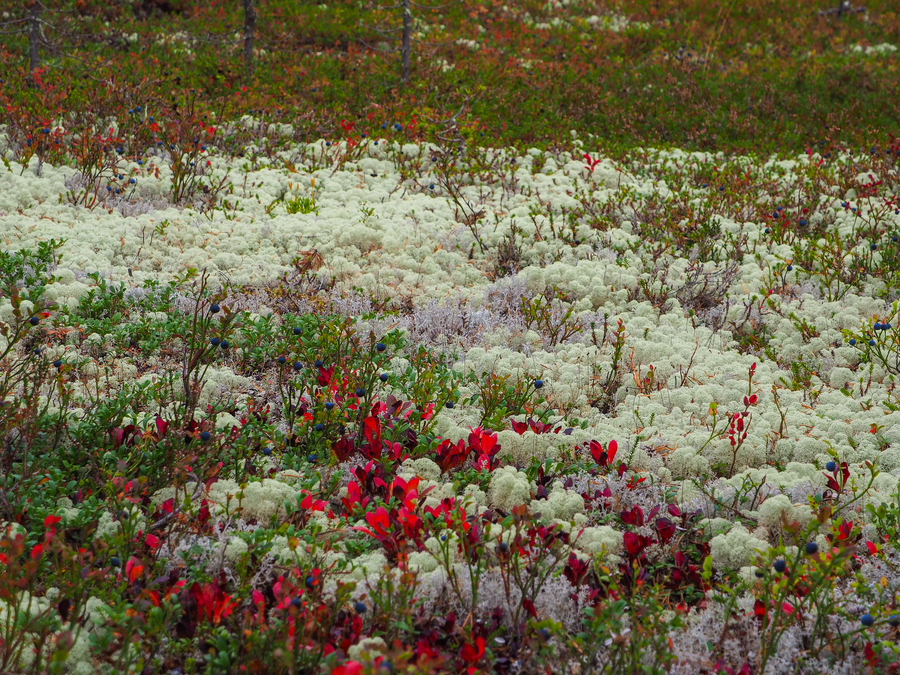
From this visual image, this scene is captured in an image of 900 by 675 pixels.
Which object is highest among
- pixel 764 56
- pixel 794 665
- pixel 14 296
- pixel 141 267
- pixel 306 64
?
pixel 764 56

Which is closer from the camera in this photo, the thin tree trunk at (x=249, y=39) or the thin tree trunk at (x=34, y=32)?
the thin tree trunk at (x=34, y=32)

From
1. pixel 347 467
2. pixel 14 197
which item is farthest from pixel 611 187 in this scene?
pixel 14 197

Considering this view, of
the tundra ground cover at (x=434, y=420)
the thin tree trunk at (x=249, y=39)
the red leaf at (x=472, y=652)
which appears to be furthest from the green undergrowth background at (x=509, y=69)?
the red leaf at (x=472, y=652)

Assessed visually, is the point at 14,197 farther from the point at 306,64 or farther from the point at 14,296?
the point at 306,64

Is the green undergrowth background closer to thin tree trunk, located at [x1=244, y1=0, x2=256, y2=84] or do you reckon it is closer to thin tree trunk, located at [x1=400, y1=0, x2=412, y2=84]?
thin tree trunk, located at [x1=244, y1=0, x2=256, y2=84]

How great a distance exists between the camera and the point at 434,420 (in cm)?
421

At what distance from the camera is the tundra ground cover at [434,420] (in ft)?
9.09

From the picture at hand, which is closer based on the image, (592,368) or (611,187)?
(592,368)

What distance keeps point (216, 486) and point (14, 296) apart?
1.35m

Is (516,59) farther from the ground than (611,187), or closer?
farther from the ground

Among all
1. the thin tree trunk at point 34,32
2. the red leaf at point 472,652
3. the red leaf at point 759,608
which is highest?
the thin tree trunk at point 34,32

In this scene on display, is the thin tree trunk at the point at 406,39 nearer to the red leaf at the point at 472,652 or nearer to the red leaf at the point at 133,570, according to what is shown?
the red leaf at the point at 133,570

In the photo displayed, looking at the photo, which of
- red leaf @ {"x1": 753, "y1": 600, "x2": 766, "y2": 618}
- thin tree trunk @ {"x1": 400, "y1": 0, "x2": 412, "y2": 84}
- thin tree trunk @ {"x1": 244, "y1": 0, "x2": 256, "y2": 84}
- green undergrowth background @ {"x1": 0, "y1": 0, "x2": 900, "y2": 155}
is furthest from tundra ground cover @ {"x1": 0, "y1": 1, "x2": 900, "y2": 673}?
thin tree trunk @ {"x1": 400, "y1": 0, "x2": 412, "y2": 84}

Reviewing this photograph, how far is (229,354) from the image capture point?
5.03 meters
